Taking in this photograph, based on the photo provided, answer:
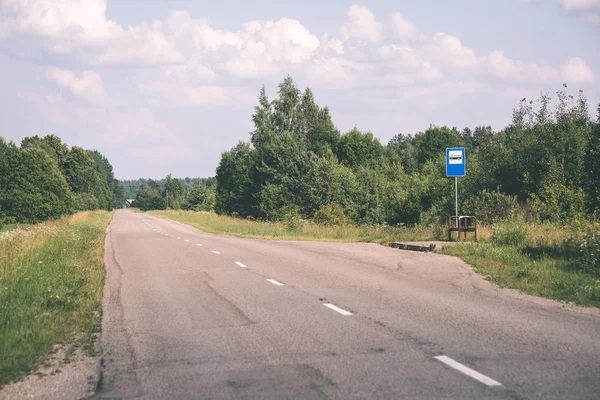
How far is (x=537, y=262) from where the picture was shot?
13969 millimetres

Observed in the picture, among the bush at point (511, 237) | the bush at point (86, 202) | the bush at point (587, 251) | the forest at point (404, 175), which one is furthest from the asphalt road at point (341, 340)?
the bush at point (86, 202)

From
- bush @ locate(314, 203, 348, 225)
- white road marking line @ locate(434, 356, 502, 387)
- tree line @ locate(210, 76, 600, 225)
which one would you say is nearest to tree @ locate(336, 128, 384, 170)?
tree line @ locate(210, 76, 600, 225)

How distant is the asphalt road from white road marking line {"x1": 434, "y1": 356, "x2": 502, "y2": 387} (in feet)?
0.06

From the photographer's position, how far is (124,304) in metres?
10.6

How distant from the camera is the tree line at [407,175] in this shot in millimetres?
32438

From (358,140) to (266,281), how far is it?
60.6 meters

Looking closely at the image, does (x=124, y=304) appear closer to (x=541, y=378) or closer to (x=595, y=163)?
(x=541, y=378)

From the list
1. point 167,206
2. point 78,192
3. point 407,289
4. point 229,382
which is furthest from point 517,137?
point 167,206

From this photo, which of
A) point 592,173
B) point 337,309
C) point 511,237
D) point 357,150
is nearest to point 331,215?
point 592,173

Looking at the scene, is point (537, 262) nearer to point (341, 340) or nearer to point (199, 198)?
point (341, 340)

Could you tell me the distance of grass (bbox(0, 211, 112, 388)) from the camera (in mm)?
6938

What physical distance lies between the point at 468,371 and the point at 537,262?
9217mm

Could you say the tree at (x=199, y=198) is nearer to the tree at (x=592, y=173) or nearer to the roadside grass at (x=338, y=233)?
the roadside grass at (x=338, y=233)

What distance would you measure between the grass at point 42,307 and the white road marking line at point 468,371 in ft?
14.0
